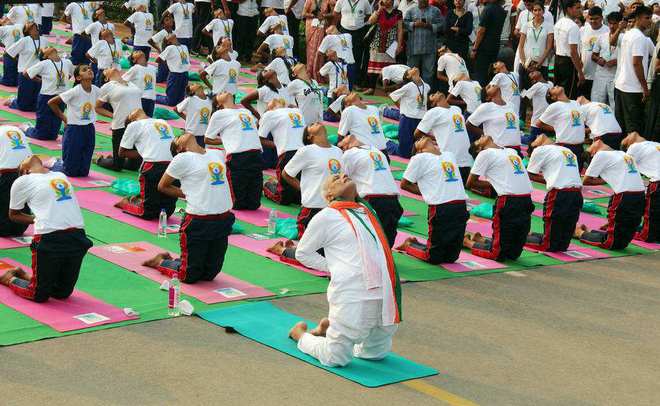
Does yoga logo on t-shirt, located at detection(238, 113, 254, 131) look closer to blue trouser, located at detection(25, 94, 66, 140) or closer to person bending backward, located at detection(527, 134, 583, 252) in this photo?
person bending backward, located at detection(527, 134, 583, 252)

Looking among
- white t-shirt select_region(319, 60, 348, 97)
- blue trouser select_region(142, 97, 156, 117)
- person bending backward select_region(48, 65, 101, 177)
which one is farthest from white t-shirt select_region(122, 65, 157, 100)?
white t-shirt select_region(319, 60, 348, 97)

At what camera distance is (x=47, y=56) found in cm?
1656

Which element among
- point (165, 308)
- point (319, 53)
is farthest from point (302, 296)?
point (319, 53)

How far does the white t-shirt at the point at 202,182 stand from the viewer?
10414 millimetres

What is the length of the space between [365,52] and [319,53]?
1.62 metres

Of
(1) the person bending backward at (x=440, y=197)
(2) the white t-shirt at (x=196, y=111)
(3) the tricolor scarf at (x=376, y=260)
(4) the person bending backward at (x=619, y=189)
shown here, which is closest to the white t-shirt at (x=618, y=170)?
(4) the person bending backward at (x=619, y=189)

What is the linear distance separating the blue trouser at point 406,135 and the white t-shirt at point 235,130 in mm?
4390

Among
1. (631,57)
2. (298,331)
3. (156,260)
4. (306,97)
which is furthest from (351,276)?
(631,57)

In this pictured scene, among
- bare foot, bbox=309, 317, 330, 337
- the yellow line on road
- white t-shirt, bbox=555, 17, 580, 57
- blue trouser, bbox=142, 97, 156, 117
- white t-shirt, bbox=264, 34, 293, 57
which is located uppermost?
white t-shirt, bbox=555, 17, 580, 57

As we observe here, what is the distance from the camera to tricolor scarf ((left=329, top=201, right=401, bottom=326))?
26.3 ft

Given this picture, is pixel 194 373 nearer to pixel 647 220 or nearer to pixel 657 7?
pixel 647 220

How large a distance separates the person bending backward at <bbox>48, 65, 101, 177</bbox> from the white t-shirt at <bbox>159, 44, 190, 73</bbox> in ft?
17.0

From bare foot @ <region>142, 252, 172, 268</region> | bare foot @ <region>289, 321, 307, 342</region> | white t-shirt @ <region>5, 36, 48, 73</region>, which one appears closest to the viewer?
bare foot @ <region>289, 321, 307, 342</region>

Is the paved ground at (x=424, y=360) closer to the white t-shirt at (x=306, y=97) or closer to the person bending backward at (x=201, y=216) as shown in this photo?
the person bending backward at (x=201, y=216)
